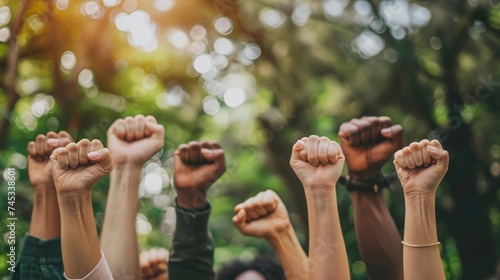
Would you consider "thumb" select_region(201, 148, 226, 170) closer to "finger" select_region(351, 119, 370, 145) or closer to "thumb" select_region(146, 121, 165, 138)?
"thumb" select_region(146, 121, 165, 138)

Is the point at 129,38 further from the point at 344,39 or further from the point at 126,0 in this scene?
the point at 344,39

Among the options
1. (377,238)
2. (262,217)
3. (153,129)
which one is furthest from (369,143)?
(153,129)

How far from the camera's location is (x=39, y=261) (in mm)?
1397

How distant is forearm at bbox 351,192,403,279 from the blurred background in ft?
4.44

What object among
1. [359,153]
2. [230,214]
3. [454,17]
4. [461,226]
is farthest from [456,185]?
[359,153]

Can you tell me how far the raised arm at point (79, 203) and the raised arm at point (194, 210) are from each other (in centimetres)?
31

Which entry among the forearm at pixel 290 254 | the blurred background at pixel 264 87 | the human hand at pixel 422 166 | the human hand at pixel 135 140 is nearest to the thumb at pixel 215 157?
the human hand at pixel 135 140

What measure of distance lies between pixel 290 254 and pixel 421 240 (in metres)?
0.39

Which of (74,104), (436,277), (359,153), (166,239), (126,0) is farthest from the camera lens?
(166,239)

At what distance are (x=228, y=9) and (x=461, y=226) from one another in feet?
6.40

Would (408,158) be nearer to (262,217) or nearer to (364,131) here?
(364,131)

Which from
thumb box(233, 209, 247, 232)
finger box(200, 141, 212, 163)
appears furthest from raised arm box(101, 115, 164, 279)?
thumb box(233, 209, 247, 232)

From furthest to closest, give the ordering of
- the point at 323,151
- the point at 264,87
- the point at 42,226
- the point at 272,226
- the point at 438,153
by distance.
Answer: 1. the point at 264,87
2. the point at 272,226
3. the point at 42,226
4. the point at 323,151
5. the point at 438,153

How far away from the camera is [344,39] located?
390cm
